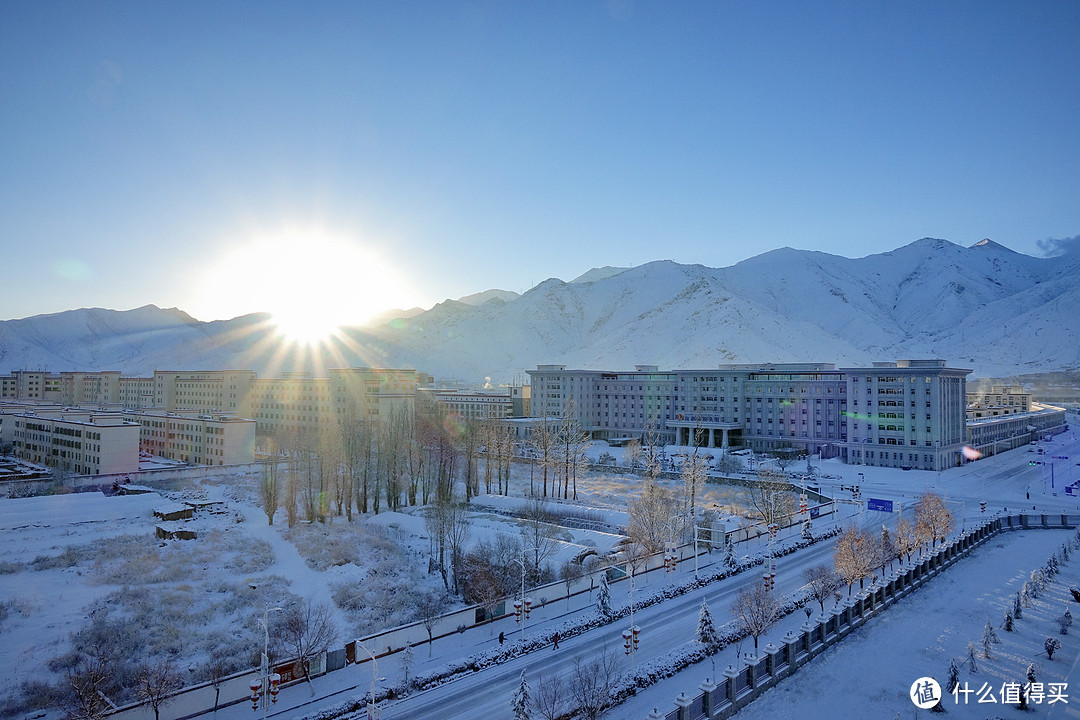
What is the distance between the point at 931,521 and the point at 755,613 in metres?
20.9

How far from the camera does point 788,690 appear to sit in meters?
20.9

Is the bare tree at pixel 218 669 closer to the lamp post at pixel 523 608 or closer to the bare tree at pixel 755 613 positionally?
the lamp post at pixel 523 608

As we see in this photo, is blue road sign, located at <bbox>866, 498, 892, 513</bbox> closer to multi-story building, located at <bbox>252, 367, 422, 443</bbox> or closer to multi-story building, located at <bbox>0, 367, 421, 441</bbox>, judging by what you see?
multi-story building, located at <bbox>0, 367, 421, 441</bbox>

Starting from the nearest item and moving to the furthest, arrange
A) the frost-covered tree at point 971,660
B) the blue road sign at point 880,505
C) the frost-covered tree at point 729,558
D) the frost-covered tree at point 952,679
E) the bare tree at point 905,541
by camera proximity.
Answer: the frost-covered tree at point 952,679 → the frost-covered tree at point 971,660 → the frost-covered tree at point 729,558 → the bare tree at point 905,541 → the blue road sign at point 880,505

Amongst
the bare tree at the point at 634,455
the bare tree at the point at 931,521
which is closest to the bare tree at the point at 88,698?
the bare tree at the point at 931,521

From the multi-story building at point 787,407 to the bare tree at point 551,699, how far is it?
5506 centimetres

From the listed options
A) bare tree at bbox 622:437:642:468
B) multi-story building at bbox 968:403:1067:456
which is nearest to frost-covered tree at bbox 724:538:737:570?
bare tree at bbox 622:437:642:468

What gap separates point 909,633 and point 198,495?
5033 cm

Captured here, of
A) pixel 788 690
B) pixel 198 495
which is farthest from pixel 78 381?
pixel 788 690

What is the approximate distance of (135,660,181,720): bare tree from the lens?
17562 mm

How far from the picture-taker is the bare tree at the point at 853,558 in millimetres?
28750

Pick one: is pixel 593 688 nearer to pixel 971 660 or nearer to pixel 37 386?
pixel 971 660

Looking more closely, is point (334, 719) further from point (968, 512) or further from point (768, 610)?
point (968, 512)

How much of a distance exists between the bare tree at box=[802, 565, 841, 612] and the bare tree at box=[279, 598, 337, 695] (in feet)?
67.4
